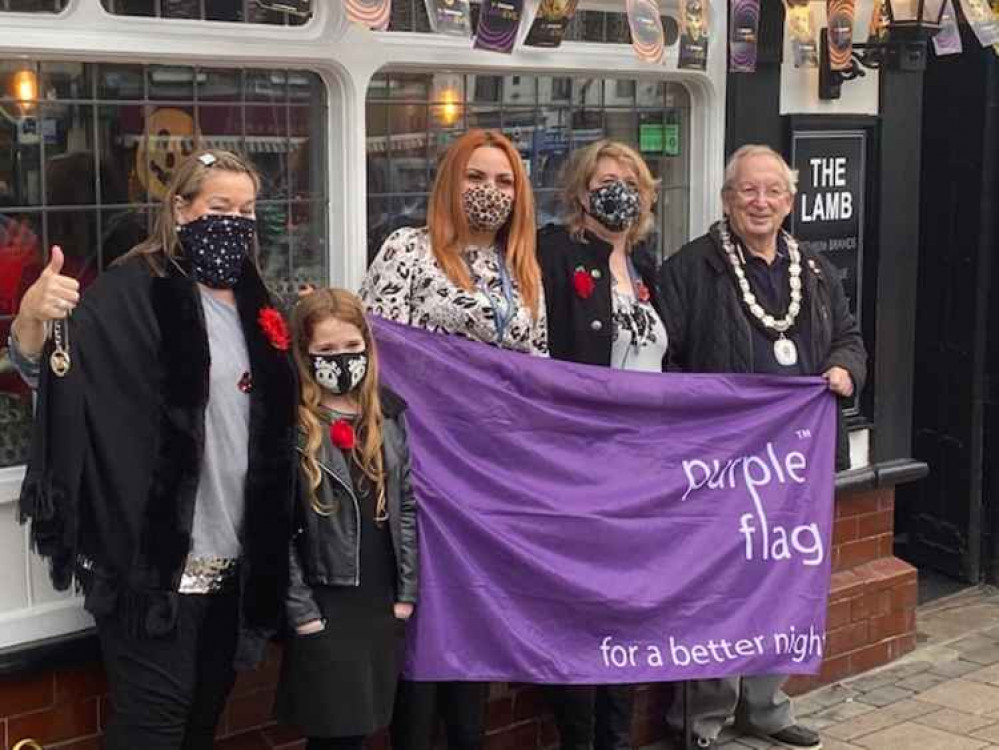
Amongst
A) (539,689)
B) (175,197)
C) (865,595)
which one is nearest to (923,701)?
(865,595)

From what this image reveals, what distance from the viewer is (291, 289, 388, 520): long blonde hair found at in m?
3.81

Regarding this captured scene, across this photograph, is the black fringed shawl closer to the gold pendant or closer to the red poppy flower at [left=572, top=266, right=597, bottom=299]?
the gold pendant

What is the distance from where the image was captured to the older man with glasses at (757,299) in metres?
4.92

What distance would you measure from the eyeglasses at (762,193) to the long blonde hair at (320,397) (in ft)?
5.28

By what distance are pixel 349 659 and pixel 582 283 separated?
138cm

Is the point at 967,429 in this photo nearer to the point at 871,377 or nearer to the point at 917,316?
the point at 917,316

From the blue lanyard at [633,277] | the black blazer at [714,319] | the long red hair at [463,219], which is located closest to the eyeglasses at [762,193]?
the black blazer at [714,319]

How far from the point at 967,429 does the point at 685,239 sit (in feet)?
7.40

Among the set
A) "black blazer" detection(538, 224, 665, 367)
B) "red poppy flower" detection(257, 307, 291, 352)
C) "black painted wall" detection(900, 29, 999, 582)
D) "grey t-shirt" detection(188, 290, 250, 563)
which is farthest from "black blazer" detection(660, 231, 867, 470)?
"black painted wall" detection(900, 29, 999, 582)

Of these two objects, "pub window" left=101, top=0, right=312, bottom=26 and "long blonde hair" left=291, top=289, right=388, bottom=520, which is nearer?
"long blonde hair" left=291, top=289, right=388, bottom=520

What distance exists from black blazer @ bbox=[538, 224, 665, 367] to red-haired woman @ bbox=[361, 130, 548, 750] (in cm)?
17

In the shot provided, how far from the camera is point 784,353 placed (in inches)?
195

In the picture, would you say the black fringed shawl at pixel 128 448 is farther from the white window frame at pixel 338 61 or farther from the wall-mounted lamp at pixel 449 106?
the wall-mounted lamp at pixel 449 106

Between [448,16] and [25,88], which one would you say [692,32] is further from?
[25,88]
